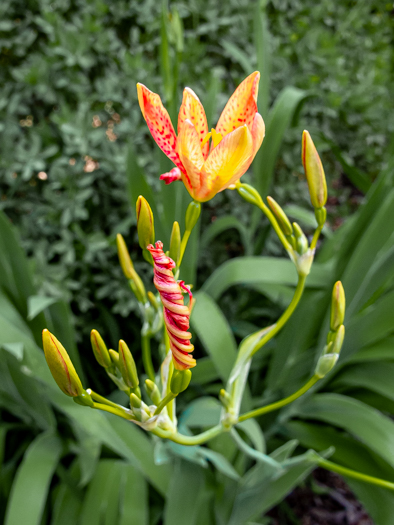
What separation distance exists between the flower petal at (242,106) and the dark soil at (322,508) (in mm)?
985

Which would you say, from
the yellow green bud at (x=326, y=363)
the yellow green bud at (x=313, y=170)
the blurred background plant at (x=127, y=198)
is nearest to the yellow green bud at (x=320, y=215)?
the yellow green bud at (x=313, y=170)

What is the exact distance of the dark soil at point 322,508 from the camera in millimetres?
1081

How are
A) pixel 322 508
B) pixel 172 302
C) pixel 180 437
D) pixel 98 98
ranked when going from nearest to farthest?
pixel 172 302 < pixel 180 437 < pixel 98 98 < pixel 322 508

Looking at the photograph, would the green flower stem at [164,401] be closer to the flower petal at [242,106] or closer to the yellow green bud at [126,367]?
the yellow green bud at [126,367]

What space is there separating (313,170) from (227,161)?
3.2 inches

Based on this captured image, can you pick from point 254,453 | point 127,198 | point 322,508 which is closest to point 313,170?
point 254,453

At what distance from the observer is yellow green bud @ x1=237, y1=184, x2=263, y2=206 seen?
1.15 ft

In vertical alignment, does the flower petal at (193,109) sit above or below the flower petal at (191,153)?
above

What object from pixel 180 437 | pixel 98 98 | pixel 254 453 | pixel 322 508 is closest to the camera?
pixel 180 437

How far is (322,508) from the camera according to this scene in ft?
3.65

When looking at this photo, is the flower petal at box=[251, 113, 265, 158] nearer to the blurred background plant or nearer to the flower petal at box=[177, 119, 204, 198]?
the flower petal at box=[177, 119, 204, 198]

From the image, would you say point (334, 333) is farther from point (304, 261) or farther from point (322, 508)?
point (322, 508)

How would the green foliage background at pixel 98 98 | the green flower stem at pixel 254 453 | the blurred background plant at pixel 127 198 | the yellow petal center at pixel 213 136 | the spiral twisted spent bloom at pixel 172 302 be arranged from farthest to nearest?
1. the green foliage background at pixel 98 98
2. the blurred background plant at pixel 127 198
3. the green flower stem at pixel 254 453
4. the yellow petal center at pixel 213 136
5. the spiral twisted spent bloom at pixel 172 302

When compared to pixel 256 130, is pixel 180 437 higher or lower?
lower
